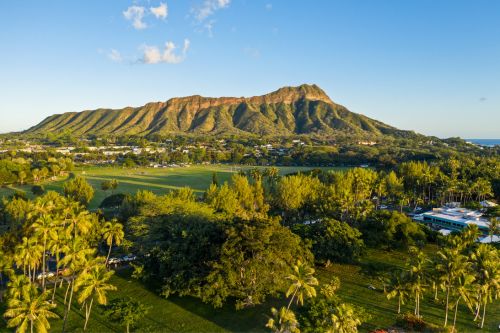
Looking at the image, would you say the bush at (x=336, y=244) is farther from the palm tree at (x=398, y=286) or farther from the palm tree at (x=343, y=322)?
the palm tree at (x=343, y=322)

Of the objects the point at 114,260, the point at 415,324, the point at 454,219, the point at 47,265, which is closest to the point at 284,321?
the point at 415,324

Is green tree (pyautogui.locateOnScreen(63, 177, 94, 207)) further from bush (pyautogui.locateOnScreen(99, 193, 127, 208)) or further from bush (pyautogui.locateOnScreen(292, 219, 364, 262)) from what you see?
bush (pyautogui.locateOnScreen(292, 219, 364, 262))

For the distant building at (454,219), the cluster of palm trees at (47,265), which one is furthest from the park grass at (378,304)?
the cluster of palm trees at (47,265)

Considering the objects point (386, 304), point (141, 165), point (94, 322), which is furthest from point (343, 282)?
point (141, 165)

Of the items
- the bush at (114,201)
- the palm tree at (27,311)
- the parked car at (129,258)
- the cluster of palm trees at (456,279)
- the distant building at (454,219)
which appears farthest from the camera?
the bush at (114,201)

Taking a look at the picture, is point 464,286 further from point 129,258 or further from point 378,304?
point 129,258

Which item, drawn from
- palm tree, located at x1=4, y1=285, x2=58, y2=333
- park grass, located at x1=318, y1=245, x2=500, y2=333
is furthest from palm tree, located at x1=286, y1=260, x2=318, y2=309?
palm tree, located at x1=4, y1=285, x2=58, y2=333

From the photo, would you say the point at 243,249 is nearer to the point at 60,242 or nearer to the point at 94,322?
the point at 94,322
